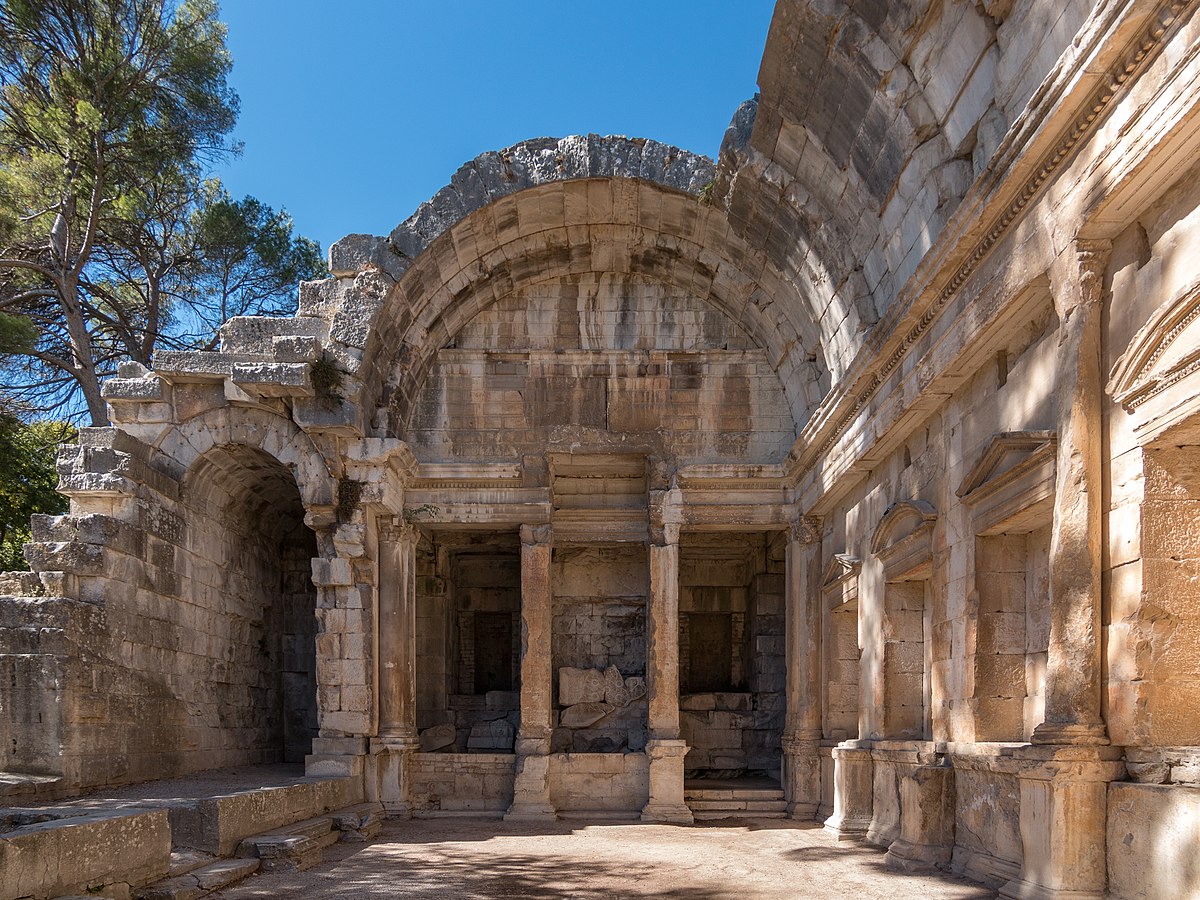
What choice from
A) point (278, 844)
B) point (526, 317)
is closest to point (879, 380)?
point (526, 317)

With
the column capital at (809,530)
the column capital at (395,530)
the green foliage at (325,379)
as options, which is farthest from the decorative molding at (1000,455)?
the column capital at (395,530)

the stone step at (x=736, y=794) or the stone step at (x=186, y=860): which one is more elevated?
the stone step at (x=186, y=860)

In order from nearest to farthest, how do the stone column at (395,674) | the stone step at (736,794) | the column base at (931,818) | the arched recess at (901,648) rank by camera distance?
the column base at (931,818)
the arched recess at (901,648)
the stone column at (395,674)
the stone step at (736,794)

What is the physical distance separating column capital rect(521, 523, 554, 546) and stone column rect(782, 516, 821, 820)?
10.1ft

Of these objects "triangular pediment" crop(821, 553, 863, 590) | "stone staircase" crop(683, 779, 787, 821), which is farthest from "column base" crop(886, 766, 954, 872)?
"stone staircase" crop(683, 779, 787, 821)

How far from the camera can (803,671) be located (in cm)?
1150

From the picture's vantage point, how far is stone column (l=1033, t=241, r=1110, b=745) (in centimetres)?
477

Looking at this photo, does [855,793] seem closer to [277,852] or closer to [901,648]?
[901,648]

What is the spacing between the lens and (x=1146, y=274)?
15.1 ft

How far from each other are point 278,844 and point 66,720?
2.43 meters

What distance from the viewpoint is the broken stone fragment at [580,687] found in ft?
43.7

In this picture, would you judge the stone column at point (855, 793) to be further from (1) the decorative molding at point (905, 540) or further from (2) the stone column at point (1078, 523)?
(2) the stone column at point (1078, 523)

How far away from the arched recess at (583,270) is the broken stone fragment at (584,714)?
15.5ft

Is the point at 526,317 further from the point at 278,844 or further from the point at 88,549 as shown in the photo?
the point at 278,844
